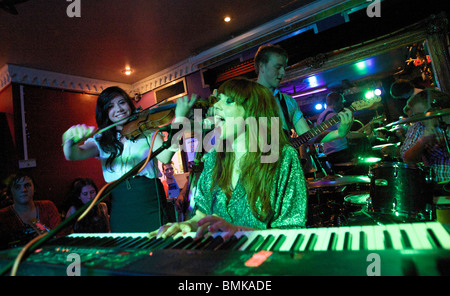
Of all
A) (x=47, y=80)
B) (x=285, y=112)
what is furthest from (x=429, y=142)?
(x=47, y=80)

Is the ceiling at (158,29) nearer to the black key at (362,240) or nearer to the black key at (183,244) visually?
the black key at (183,244)

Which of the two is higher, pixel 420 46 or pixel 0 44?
pixel 0 44

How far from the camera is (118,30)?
191 inches

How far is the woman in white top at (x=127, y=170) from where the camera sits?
6.94ft

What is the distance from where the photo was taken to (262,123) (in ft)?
5.68

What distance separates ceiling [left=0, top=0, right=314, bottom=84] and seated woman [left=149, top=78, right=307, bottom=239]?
3513 mm

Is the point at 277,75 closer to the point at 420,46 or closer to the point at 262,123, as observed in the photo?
the point at 262,123

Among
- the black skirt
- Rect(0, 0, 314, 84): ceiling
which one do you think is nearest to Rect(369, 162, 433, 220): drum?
the black skirt

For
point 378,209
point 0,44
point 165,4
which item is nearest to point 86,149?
point 378,209

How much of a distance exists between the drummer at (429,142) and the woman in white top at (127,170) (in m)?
3.50

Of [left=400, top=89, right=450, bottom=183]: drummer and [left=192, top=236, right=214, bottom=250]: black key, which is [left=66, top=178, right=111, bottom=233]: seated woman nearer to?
[left=192, top=236, right=214, bottom=250]: black key

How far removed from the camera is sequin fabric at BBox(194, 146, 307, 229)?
1428 millimetres
